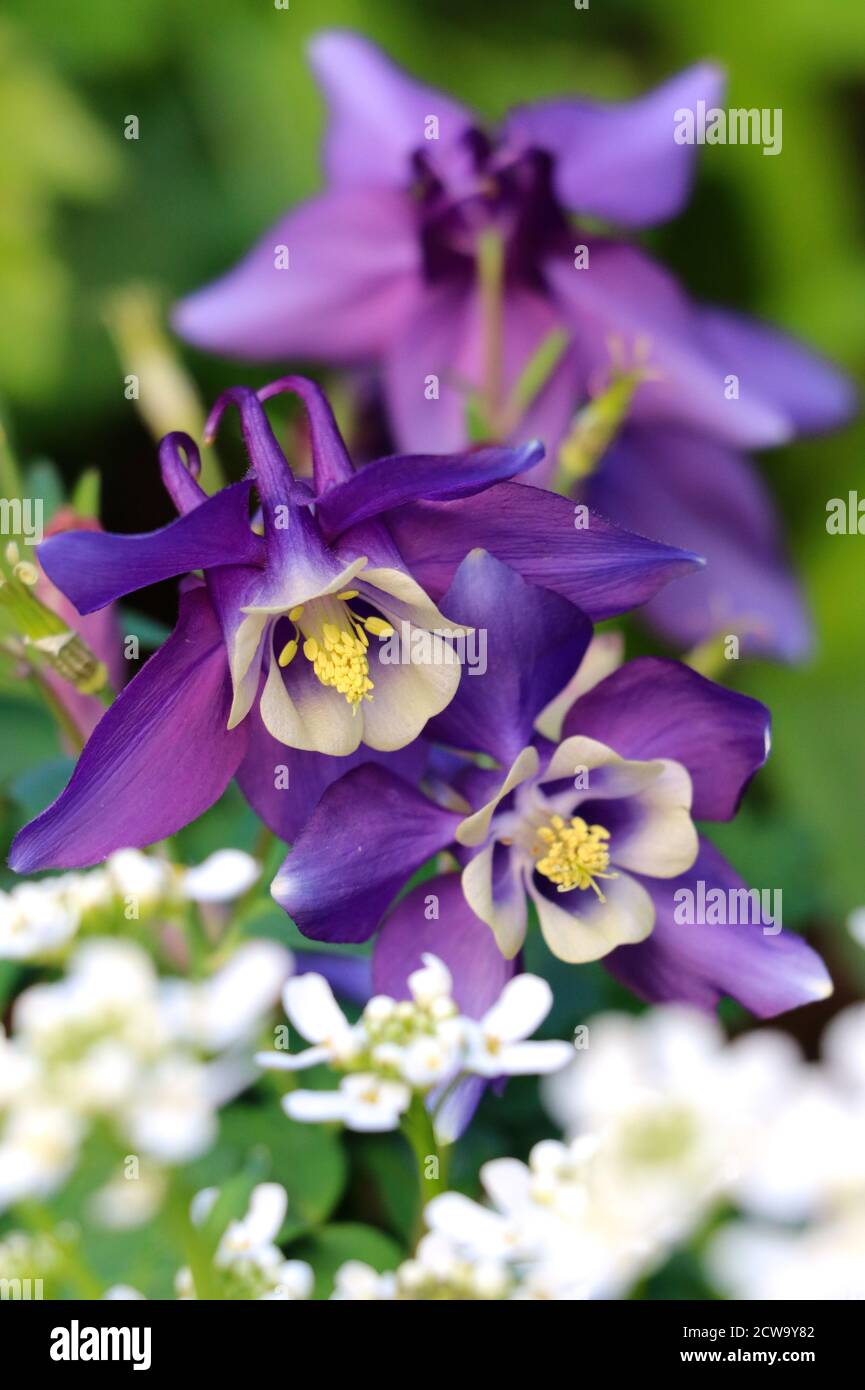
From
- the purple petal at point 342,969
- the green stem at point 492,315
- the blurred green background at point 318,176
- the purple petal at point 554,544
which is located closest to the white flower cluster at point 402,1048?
the purple petal at point 554,544

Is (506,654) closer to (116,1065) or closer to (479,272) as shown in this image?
(116,1065)

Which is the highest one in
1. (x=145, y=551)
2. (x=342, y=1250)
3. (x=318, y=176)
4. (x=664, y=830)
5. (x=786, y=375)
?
(x=318, y=176)

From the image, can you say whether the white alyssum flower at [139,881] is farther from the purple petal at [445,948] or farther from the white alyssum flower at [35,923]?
the purple petal at [445,948]

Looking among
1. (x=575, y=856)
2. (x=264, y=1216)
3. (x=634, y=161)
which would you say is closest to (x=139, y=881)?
(x=264, y=1216)

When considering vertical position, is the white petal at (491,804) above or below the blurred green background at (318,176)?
below

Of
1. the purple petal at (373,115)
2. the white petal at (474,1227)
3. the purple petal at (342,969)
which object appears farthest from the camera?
the purple petal at (373,115)

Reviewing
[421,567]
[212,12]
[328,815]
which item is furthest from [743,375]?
[212,12]
